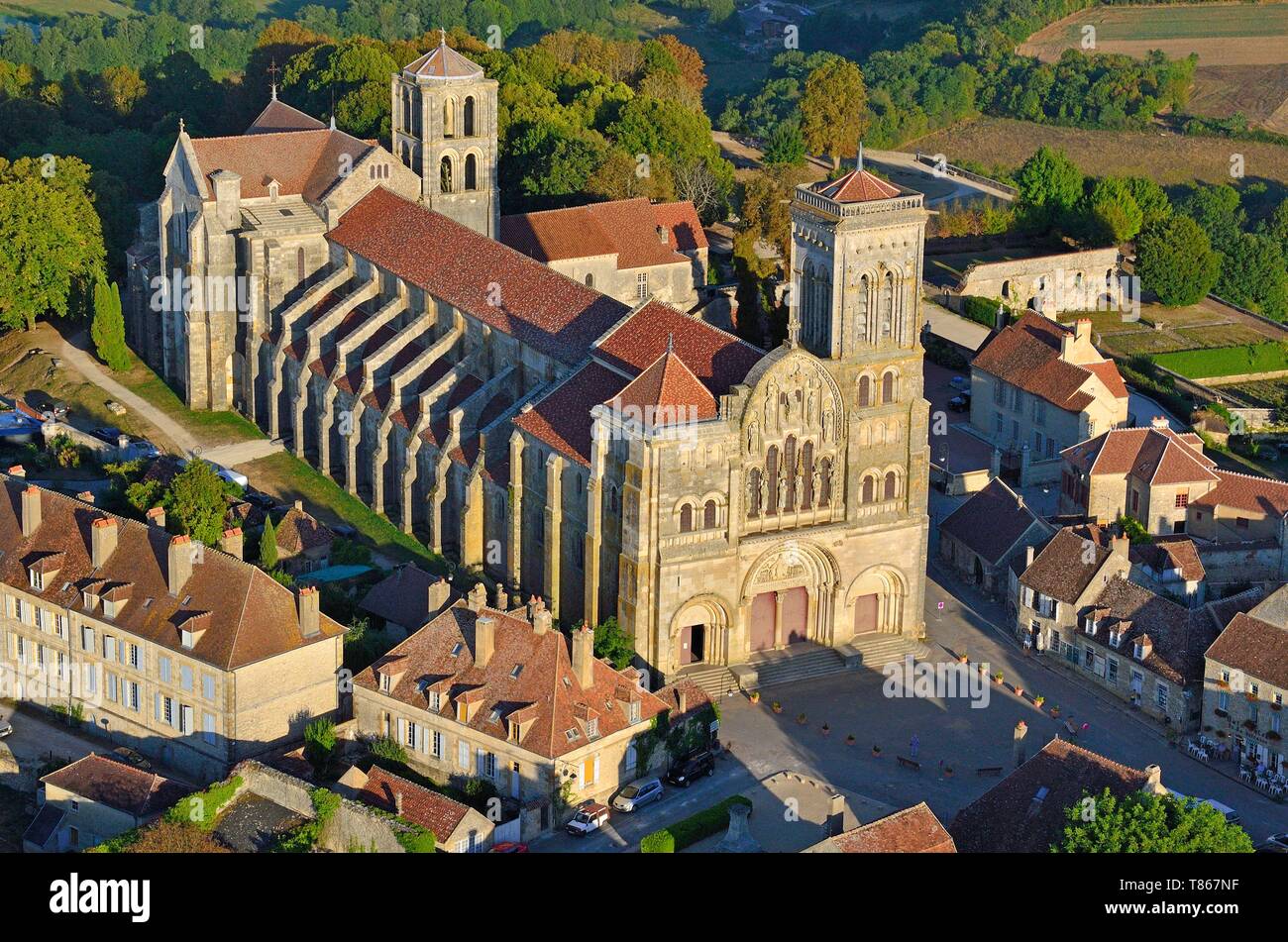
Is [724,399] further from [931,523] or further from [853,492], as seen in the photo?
[931,523]

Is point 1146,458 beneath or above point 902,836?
above

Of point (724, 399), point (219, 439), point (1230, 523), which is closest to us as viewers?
point (724, 399)

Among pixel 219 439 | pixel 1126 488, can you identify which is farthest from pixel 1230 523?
pixel 219 439

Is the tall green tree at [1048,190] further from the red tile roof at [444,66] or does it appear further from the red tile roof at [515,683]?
the red tile roof at [515,683]

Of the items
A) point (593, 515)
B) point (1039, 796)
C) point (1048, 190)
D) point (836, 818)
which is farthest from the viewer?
point (1048, 190)

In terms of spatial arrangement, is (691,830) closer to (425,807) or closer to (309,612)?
(425,807)

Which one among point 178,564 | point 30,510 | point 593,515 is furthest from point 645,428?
point 30,510
